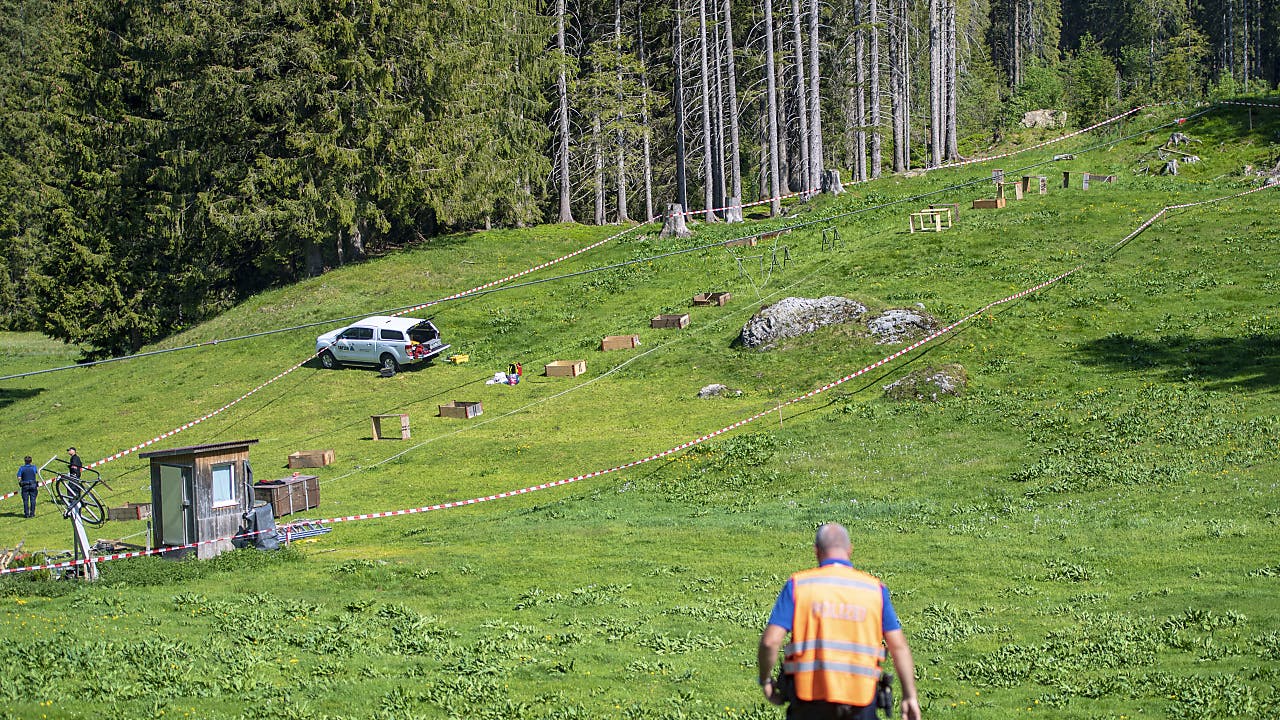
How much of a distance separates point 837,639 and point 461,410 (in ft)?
94.9

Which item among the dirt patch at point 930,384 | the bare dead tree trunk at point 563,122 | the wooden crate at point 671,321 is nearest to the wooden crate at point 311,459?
the wooden crate at point 671,321

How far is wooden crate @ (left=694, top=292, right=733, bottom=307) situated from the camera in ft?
137

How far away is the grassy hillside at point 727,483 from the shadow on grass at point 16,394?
0.79 metres

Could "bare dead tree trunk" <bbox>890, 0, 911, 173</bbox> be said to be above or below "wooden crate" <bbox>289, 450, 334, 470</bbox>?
above

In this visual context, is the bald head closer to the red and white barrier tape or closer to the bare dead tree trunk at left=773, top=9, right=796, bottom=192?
the red and white barrier tape

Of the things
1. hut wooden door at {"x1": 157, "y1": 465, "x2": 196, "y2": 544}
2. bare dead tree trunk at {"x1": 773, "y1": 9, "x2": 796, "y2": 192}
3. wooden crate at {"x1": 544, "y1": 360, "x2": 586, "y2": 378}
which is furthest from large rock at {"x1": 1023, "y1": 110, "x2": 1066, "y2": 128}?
hut wooden door at {"x1": 157, "y1": 465, "x2": 196, "y2": 544}

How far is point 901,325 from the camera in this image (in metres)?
34.1

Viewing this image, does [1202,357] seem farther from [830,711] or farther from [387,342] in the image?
[387,342]

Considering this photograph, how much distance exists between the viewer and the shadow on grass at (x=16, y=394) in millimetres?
50125

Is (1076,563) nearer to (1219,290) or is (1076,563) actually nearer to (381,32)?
(1219,290)

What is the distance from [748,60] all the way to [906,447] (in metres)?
53.1

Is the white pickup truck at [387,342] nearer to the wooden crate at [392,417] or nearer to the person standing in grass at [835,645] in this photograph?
the wooden crate at [392,417]

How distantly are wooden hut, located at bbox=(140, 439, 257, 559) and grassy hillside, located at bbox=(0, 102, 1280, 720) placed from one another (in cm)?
99

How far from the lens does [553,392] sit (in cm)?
3644
